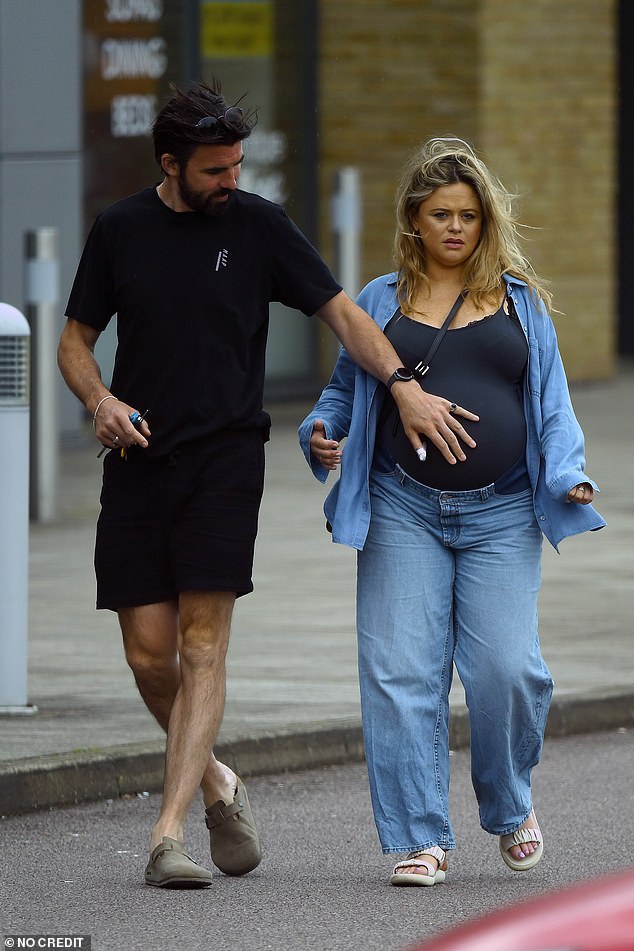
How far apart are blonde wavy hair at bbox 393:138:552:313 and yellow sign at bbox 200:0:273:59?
501 inches

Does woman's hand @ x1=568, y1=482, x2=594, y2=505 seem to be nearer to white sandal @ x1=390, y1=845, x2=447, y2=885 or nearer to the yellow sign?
white sandal @ x1=390, y1=845, x2=447, y2=885

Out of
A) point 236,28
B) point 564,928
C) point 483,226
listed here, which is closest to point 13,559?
point 483,226

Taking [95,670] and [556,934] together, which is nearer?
[556,934]

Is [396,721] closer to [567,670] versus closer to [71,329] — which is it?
[71,329]

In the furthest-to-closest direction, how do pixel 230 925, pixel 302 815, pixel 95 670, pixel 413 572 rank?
pixel 95 670
pixel 302 815
pixel 413 572
pixel 230 925

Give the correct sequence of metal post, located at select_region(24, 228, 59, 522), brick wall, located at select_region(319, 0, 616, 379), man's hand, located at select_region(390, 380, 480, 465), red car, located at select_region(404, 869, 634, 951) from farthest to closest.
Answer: brick wall, located at select_region(319, 0, 616, 379)
metal post, located at select_region(24, 228, 59, 522)
man's hand, located at select_region(390, 380, 480, 465)
red car, located at select_region(404, 869, 634, 951)

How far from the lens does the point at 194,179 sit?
5.34m

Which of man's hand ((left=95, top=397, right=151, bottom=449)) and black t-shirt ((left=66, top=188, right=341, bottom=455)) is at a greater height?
black t-shirt ((left=66, top=188, right=341, bottom=455))

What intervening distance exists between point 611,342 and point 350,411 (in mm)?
14957

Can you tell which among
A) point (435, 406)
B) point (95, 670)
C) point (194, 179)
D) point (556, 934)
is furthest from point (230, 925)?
point (95, 670)

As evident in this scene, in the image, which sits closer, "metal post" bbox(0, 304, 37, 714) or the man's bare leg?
the man's bare leg

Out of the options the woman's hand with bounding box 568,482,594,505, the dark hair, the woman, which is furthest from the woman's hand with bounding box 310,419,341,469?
the dark hair

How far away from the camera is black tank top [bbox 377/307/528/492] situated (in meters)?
5.36
